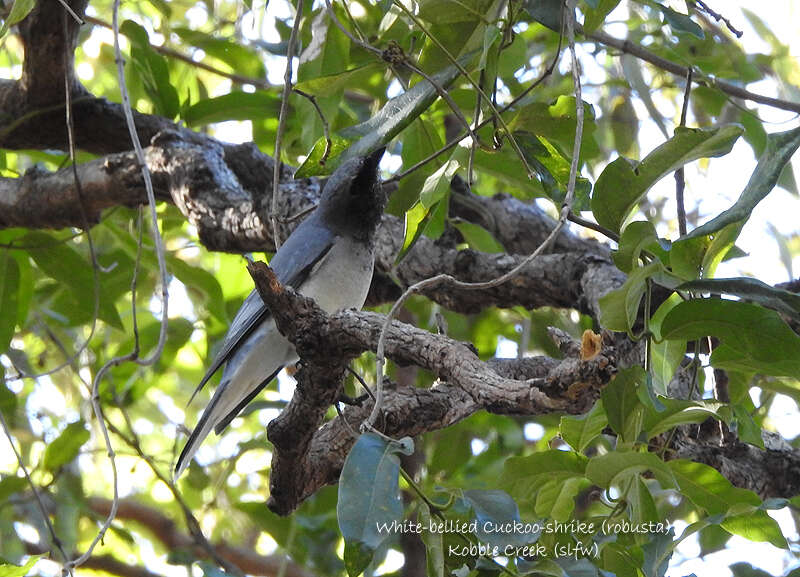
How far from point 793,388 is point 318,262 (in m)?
1.75

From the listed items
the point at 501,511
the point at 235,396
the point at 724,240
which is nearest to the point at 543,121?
the point at 724,240

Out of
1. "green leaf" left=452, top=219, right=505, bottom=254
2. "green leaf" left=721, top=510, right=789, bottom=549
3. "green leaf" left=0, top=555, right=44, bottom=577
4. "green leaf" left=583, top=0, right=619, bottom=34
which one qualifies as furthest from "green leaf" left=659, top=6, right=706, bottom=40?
"green leaf" left=0, top=555, right=44, bottom=577

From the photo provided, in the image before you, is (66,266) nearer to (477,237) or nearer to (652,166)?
(477,237)

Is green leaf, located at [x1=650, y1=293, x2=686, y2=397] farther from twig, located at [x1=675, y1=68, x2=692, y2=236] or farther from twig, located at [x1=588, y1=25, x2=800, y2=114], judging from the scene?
twig, located at [x1=588, y1=25, x2=800, y2=114]

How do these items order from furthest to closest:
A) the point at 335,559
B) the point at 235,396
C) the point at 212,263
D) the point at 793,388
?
the point at 212,263 < the point at 335,559 < the point at 235,396 < the point at 793,388

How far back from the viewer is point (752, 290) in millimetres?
1688

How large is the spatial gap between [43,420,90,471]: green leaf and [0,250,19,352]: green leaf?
48cm

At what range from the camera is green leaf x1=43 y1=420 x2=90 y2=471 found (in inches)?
145

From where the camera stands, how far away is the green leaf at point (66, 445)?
3.68m

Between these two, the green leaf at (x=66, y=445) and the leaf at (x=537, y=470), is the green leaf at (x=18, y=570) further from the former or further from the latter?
the green leaf at (x=66, y=445)

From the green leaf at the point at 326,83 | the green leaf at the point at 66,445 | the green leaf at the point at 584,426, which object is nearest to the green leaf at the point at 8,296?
the green leaf at the point at 66,445

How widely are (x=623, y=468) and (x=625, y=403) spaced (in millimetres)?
131

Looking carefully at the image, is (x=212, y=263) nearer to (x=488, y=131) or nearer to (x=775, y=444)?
(x=488, y=131)

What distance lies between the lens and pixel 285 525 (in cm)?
364
